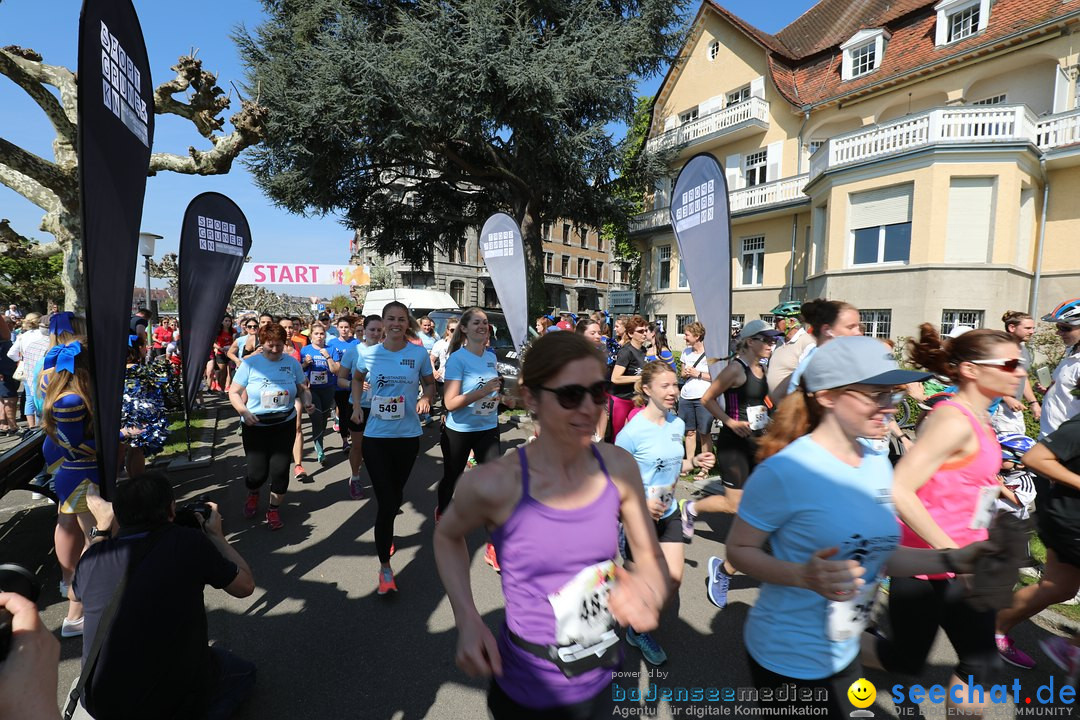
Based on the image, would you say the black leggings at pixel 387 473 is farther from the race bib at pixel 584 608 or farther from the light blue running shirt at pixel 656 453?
the race bib at pixel 584 608

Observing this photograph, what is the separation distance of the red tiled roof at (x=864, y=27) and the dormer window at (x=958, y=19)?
0.27 m

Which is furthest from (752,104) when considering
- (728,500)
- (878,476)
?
(878,476)

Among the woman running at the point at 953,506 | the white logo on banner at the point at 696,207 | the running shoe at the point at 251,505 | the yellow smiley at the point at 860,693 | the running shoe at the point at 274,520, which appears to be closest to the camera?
the yellow smiley at the point at 860,693

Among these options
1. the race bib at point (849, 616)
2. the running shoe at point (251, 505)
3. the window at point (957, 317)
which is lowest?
the running shoe at point (251, 505)

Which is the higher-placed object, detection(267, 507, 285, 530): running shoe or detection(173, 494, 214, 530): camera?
detection(173, 494, 214, 530): camera

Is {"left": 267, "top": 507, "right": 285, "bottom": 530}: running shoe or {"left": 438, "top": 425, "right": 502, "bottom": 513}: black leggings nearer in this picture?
{"left": 438, "top": 425, "right": 502, "bottom": 513}: black leggings

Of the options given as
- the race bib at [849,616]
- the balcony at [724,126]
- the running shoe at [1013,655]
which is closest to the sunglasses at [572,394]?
the race bib at [849,616]

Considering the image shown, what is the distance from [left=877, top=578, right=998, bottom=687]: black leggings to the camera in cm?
209

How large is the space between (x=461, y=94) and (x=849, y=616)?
52.7ft

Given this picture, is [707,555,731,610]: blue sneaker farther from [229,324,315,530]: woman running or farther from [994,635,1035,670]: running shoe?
[229,324,315,530]: woman running

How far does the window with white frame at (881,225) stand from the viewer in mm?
15328

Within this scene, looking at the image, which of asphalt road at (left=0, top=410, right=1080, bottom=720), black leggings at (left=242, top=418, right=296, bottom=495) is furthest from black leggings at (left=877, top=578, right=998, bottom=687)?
black leggings at (left=242, top=418, right=296, bottom=495)

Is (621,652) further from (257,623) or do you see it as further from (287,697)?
(257,623)

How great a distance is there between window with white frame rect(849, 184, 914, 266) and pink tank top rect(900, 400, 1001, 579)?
16.2 meters
